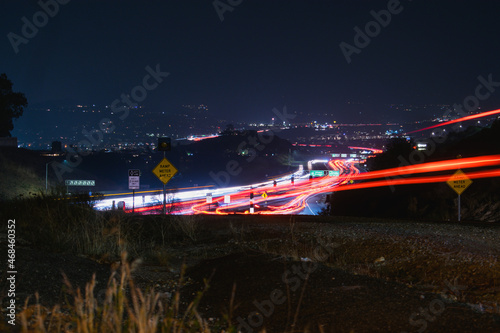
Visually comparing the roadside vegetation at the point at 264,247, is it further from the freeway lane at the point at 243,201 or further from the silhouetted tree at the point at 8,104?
the silhouetted tree at the point at 8,104

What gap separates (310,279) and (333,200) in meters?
33.1

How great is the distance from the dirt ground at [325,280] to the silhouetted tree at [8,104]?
54694mm

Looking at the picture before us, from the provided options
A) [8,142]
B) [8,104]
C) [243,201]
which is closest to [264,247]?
[243,201]

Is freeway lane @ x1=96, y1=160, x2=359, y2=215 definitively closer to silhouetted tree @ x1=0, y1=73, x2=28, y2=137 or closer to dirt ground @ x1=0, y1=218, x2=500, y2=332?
dirt ground @ x1=0, y1=218, x2=500, y2=332

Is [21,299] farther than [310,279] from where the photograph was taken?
No

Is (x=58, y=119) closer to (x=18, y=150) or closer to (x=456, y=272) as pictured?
(x=18, y=150)

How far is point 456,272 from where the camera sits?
825 centimetres

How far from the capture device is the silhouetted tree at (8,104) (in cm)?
5856

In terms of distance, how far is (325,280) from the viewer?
7309 mm

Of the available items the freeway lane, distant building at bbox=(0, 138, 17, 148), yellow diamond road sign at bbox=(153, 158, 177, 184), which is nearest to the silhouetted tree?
distant building at bbox=(0, 138, 17, 148)

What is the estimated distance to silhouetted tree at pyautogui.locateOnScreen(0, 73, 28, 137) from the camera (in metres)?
58.6

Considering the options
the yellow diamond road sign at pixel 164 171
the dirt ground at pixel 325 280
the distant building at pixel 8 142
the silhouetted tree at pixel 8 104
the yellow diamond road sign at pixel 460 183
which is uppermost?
the silhouetted tree at pixel 8 104

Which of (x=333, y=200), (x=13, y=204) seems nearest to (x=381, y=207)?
(x=333, y=200)

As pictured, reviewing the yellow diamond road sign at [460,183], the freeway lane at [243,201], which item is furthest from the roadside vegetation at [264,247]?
the freeway lane at [243,201]
